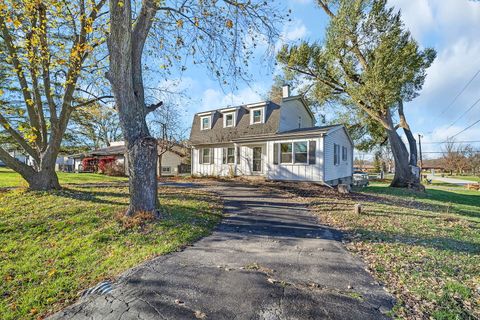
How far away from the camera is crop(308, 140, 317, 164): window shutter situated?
1452cm

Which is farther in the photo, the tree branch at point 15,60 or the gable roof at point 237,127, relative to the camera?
the gable roof at point 237,127

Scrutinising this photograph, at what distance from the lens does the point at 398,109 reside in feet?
66.8

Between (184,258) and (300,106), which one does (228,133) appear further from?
(184,258)

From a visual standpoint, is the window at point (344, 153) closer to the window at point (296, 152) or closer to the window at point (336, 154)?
the window at point (336, 154)

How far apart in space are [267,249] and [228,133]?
49.7 feet

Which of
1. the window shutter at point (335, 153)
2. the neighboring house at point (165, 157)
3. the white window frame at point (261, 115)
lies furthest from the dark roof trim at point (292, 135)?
the neighboring house at point (165, 157)

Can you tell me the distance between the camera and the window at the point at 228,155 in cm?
1923

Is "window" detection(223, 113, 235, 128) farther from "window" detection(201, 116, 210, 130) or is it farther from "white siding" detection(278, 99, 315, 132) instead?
"white siding" detection(278, 99, 315, 132)

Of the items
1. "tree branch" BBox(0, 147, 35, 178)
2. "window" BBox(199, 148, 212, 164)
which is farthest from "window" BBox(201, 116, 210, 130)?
"tree branch" BBox(0, 147, 35, 178)

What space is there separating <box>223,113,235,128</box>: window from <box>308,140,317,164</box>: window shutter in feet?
23.4

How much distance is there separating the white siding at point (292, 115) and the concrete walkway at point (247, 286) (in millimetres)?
13015

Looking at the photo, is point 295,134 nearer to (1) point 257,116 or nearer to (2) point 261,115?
(2) point 261,115

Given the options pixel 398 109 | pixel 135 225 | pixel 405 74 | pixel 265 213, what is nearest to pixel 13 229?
pixel 135 225

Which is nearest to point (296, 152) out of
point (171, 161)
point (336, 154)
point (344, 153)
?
point (336, 154)
